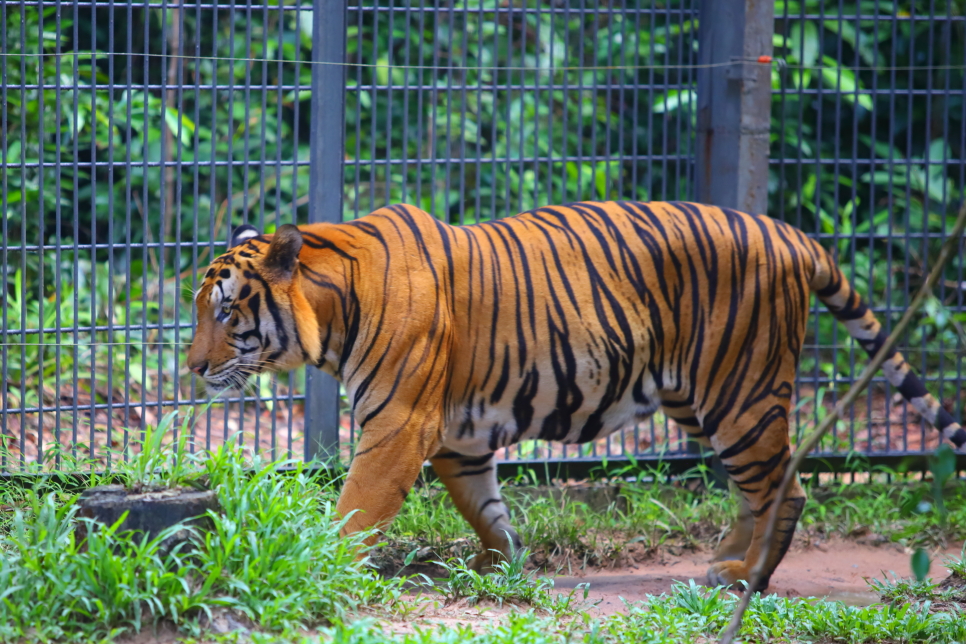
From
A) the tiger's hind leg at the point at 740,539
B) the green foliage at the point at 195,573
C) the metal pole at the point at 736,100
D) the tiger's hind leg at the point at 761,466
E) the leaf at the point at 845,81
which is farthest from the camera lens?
the leaf at the point at 845,81

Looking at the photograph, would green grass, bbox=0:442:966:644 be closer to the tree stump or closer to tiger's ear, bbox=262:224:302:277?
→ the tree stump

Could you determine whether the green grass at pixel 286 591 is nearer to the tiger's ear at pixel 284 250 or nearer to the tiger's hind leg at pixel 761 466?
the tiger's hind leg at pixel 761 466

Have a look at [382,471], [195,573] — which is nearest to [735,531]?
[382,471]

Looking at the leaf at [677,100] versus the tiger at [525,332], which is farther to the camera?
the leaf at [677,100]

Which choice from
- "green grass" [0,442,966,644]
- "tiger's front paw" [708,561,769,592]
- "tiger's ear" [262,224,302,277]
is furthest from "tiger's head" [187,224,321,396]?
"tiger's front paw" [708,561,769,592]

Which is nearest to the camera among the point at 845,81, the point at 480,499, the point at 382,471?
the point at 382,471

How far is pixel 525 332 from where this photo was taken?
4090 mm

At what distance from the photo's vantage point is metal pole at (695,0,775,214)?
5.18 meters

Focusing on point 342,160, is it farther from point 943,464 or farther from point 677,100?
point 943,464

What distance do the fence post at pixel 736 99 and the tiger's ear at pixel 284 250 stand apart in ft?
8.23

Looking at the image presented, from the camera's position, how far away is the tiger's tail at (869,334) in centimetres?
436

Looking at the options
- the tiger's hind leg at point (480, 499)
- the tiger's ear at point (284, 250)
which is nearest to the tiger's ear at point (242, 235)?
the tiger's ear at point (284, 250)

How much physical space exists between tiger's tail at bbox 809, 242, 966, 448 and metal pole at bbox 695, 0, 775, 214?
37.1 inches

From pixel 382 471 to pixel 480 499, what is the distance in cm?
73
